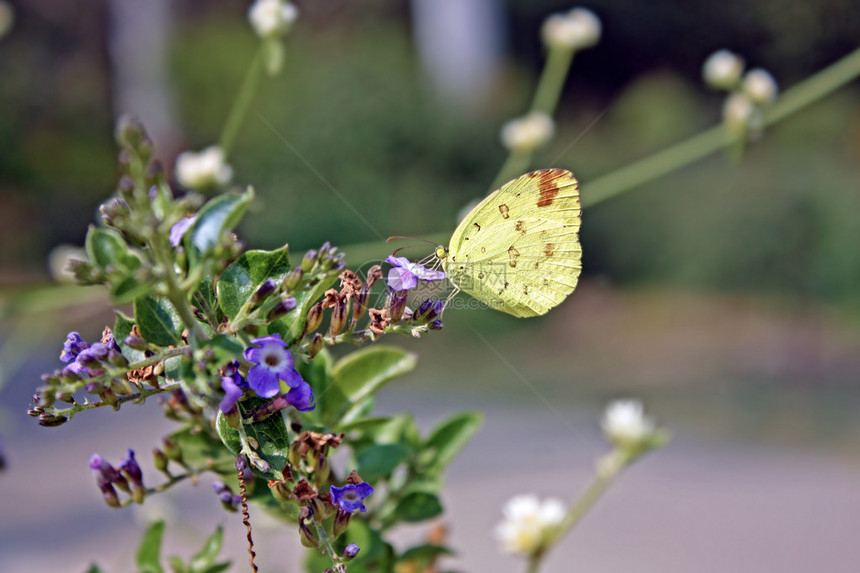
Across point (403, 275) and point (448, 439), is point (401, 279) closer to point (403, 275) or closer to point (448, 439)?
point (403, 275)

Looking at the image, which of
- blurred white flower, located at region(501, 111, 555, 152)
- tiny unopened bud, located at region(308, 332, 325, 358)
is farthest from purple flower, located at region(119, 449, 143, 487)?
blurred white flower, located at region(501, 111, 555, 152)

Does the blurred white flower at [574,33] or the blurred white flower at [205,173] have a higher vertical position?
the blurred white flower at [574,33]

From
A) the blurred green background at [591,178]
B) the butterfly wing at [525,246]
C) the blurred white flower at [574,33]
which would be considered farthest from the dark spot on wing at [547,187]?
the blurred green background at [591,178]

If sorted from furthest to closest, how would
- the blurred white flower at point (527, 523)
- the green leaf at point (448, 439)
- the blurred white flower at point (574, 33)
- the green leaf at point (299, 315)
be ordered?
the blurred white flower at point (574, 33), the blurred white flower at point (527, 523), the green leaf at point (448, 439), the green leaf at point (299, 315)

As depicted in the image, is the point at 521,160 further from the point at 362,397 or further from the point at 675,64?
the point at 675,64

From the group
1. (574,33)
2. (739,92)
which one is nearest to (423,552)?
(739,92)

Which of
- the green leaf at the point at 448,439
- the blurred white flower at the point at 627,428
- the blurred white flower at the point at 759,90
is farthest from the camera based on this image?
the blurred white flower at the point at 759,90

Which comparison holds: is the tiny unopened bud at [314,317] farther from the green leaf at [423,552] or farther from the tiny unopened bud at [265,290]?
the green leaf at [423,552]
